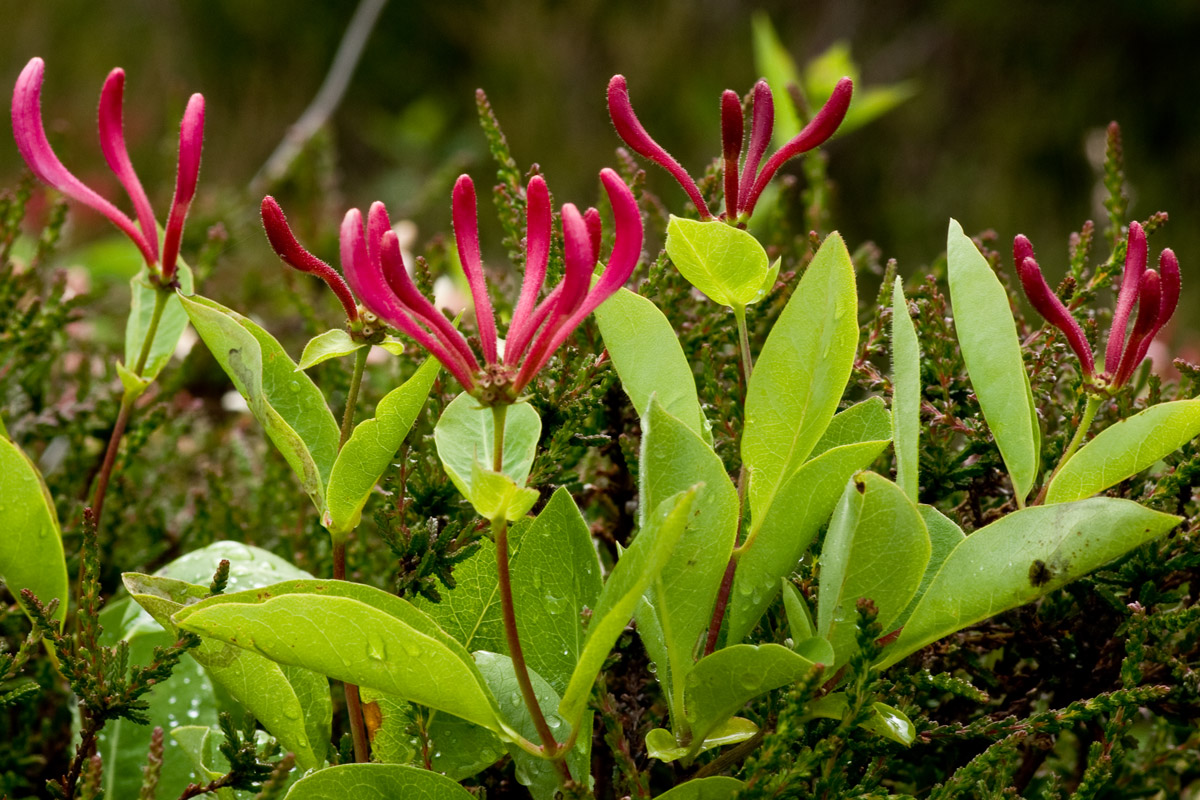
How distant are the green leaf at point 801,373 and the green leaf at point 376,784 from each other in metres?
0.20

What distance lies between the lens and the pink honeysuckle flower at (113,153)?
1.84 ft

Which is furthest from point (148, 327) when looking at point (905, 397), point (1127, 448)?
point (1127, 448)

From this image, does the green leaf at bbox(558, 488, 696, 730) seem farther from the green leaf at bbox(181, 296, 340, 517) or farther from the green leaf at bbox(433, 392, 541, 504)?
the green leaf at bbox(181, 296, 340, 517)

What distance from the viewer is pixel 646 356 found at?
1.79 feet

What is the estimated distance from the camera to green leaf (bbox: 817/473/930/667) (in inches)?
18.5

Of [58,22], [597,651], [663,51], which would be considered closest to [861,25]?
[663,51]

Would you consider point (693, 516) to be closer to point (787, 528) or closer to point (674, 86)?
point (787, 528)

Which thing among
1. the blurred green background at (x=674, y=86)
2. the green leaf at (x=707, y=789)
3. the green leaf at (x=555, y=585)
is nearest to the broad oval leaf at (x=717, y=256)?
the green leaf at (x=555, y=585)

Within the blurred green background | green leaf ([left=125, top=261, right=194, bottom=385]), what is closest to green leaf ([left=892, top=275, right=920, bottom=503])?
green leaf ([left=125, top=261, right=194, bottom=385])

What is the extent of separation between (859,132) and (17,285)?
6.42 m

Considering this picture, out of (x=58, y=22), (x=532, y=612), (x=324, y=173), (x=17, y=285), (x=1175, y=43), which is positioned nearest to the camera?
(x=532, y=612)

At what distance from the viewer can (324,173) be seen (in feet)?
6.86

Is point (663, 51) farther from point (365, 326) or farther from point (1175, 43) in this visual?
point (365, 326)

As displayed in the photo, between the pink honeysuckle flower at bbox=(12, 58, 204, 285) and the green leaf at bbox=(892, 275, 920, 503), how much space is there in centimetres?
36
